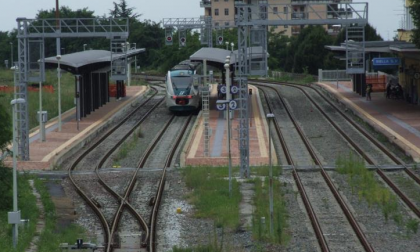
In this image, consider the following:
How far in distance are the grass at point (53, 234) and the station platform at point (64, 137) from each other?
24.5 feet

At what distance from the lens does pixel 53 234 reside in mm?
19516

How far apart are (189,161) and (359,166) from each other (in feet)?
19.2

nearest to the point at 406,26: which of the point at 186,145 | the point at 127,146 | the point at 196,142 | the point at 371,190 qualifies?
the point at 196,142

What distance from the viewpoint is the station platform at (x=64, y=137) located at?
30.5m

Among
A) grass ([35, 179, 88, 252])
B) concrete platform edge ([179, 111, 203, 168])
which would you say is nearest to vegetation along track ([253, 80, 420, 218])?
concrete platform edge ([179, 111, 203, 168])

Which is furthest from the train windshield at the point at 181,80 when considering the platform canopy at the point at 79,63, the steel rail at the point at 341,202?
the steel rail at the point at 341,202

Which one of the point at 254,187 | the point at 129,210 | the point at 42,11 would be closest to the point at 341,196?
the point at 254,187

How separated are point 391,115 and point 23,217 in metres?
25.3

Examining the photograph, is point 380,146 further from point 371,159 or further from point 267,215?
point 267,215

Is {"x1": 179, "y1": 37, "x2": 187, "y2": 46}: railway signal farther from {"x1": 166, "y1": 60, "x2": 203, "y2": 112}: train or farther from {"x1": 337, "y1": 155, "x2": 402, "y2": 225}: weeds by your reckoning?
{"x1": 337, "y1": 155, "x2": 402, "y2": 225}: weeds

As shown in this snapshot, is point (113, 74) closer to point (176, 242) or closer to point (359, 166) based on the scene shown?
point (359, 166)

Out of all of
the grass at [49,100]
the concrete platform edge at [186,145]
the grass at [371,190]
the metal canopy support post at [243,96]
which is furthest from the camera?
the grass at [49,100]

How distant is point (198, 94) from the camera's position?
48062 mm

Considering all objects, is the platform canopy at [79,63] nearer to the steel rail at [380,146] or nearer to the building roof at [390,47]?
the steel rail at [380,146]
